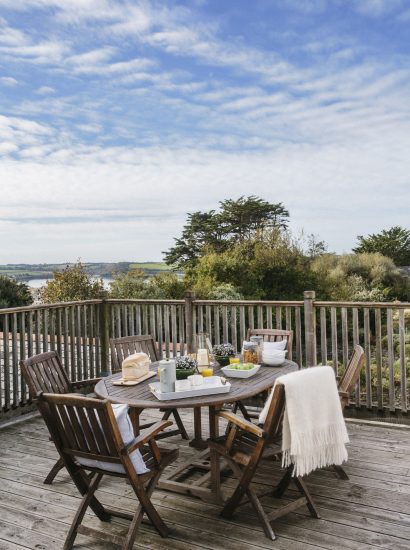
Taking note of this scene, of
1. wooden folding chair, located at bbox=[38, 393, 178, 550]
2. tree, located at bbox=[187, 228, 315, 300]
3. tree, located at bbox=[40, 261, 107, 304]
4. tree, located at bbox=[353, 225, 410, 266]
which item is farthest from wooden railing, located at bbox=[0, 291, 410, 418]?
tree, located at bbox=[353, 225, 410, 266]

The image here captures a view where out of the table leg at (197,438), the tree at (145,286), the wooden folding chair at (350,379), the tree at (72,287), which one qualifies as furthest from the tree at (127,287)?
the wooden folding chair at (350,379)

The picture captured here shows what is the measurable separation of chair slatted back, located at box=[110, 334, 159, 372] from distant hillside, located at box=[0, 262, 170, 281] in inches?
312

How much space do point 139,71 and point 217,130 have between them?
155 inches

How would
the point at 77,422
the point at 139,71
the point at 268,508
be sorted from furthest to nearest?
1. the point at 139,71
2. the point at 268,508
3. the point at 77,422

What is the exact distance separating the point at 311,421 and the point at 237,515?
0.85 metres

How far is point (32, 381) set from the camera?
10.5 ft

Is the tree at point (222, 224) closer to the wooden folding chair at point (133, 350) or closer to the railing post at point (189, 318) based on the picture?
the railing post at point (189, 318)

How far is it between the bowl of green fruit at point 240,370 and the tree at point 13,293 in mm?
10815

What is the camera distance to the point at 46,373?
3.54 metres

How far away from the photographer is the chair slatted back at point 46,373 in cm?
327

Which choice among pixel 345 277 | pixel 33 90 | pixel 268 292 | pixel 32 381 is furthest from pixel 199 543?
pixel 345 277

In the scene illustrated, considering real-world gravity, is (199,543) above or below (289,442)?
below

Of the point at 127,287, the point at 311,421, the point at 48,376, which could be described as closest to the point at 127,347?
the point at 48,376

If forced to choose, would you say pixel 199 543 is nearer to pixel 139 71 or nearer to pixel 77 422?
pixel 77 422
